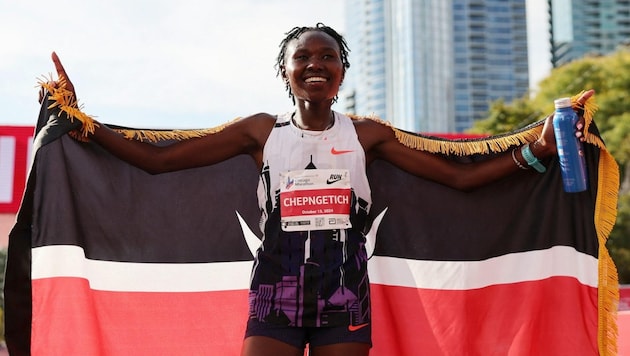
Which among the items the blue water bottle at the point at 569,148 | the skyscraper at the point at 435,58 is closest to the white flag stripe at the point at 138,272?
the blue water bottle at the point at 569,148

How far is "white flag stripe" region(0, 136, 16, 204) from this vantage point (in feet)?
23.4

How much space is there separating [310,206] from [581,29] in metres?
64.3

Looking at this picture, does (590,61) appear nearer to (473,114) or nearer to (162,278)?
(162,278)

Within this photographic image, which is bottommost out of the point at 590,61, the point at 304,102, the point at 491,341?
the point at 491,341

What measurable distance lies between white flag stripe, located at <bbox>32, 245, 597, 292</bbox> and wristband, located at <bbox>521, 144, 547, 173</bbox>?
0.45 m

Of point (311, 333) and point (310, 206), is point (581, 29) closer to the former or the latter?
point (310, 206)

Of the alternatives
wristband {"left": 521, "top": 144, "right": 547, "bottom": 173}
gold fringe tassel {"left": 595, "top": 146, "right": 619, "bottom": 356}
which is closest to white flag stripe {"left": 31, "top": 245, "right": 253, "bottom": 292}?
wristband {"left": 521, "top": 144, "right": 547, "bottom": 173}

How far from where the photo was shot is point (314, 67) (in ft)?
9.27

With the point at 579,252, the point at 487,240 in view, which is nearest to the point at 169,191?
the point at 487,240

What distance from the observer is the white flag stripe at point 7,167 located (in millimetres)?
7125

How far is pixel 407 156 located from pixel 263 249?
825 mm

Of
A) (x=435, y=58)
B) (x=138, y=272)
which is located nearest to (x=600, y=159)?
(x=138, y=272)

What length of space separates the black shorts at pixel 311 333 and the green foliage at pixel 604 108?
1754 centimetres

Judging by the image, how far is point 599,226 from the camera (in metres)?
3.47
